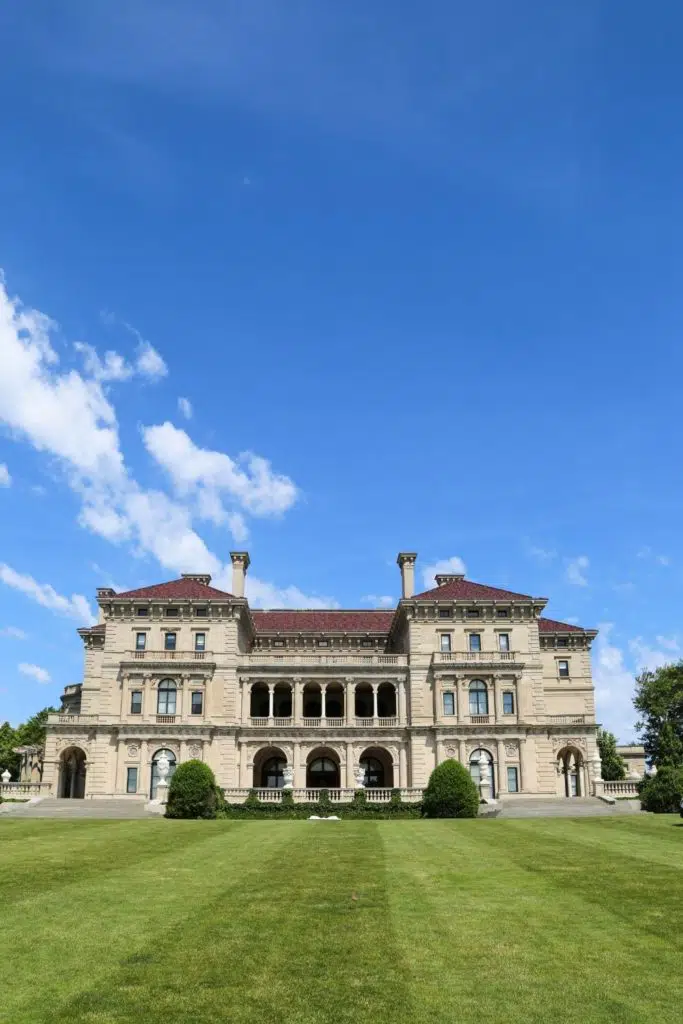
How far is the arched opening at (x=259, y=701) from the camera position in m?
66.5

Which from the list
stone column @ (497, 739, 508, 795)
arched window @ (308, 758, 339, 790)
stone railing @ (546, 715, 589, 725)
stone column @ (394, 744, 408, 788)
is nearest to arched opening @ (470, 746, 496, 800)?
stone column @ (497, 739, 508, 795)

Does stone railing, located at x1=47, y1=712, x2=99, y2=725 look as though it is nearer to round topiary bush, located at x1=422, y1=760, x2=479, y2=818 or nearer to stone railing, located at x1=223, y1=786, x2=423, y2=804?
stone railing, located at x1=223, y1=786, x2=423, y2=804

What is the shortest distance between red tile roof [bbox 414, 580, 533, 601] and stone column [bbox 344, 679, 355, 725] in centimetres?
820

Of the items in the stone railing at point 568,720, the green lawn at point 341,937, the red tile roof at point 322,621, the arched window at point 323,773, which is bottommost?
the green lawn at point 341,937

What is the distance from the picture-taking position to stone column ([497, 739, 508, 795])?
196ft

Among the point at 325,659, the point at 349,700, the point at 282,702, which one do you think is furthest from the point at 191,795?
the point at 282,702

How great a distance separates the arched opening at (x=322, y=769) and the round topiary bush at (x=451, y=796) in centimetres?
2462

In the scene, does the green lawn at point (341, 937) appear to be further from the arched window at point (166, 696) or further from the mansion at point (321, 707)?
the arched window at point (166, 696)

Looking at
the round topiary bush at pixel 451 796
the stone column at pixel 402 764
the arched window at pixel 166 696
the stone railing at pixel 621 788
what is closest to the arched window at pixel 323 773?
the stone column at pixel 402 764

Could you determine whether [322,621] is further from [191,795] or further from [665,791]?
[665,791]

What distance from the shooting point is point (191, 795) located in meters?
38.2

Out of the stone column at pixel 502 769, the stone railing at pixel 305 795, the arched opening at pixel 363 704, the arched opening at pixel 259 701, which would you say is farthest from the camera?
the arched opening at pixel 363 704

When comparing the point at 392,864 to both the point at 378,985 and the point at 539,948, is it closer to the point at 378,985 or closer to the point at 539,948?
the point at 539,948

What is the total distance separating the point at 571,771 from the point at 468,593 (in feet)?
51.8
